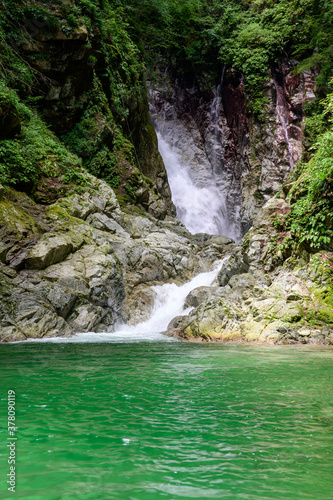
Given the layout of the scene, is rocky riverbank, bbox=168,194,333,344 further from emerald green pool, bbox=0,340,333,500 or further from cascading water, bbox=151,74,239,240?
cascading water, bbox=151,74,239,240

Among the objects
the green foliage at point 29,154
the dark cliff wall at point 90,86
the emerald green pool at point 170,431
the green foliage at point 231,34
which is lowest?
the emerald green pool at point 170,431

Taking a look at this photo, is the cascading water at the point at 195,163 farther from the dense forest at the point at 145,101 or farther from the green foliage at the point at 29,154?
the green foliage at the point at 29,154

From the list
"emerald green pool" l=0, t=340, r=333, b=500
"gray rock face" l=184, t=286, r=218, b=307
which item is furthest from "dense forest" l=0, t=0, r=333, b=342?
"emerald green pool" l=0, t=340, r=333, b=500

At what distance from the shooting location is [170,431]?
3.25 metres

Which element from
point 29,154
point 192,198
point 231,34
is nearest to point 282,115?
point 231,34

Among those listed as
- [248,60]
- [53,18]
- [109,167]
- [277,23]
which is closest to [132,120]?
[109,167]

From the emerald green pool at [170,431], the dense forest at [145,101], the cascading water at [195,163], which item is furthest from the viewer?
the cascading water at [195,163]

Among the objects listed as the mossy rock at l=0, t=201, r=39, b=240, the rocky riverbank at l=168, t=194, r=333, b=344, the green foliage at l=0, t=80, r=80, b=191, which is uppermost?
the green foliage at l=0, t=80, r=80, b=191

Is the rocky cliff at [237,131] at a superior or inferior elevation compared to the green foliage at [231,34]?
inferior

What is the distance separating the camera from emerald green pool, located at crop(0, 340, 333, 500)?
232 cm

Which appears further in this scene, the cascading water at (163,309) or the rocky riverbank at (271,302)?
the cascading water at (163,309)

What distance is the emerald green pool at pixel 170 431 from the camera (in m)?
2.32

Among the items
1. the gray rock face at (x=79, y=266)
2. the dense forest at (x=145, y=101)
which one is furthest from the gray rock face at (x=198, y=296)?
the dense forest at (x=145, y=101)

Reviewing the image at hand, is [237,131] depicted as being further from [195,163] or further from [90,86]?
[90,86]
